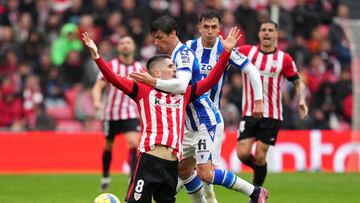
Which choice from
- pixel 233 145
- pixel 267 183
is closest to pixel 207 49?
pixel 267 183

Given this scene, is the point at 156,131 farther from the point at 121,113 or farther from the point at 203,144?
the point at 121,113

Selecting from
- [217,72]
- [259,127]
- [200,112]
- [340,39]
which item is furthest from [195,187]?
[340,39]

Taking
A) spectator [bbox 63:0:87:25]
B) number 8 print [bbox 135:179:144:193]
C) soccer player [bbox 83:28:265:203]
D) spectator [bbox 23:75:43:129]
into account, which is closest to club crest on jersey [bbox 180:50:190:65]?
soccer player [bbox 83:28:265:203]

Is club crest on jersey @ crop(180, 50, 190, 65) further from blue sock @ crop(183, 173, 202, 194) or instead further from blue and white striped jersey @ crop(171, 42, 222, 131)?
blue sock @ crop(183, 173, 202, 194)

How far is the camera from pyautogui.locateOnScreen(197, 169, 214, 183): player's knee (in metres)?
10.5

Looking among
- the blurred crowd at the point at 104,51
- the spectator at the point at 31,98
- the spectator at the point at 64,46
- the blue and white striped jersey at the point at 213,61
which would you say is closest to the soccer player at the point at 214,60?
the blue and white striped jersey at the point at 213,61

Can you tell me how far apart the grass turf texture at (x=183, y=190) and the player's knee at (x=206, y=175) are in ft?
7.92

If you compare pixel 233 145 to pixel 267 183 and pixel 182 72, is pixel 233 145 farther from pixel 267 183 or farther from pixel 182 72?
pixel 182 72

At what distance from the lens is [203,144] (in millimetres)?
Answer: 10672

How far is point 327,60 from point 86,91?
6253 millimetres

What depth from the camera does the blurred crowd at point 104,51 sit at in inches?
845

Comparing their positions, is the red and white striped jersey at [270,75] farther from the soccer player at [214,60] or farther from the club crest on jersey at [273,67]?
the soccer player at [214,60]

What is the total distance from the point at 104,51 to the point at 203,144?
11143 mm

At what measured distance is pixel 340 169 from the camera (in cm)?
2069
